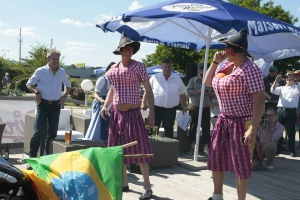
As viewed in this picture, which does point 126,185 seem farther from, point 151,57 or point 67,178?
point 151,57

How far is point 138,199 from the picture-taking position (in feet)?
15.3

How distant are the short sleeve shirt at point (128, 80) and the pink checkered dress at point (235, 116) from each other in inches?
38.4

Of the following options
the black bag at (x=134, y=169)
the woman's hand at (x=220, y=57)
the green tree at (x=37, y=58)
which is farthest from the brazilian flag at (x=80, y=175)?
the green tree at (x=37, y=58)

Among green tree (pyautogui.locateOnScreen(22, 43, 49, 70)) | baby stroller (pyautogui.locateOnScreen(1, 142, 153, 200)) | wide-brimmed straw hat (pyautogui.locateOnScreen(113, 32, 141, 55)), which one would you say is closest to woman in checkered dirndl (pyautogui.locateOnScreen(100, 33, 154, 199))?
wide-brimmed straw hat (pyautogui.locateOnScreen(113, 32, 141, 55))

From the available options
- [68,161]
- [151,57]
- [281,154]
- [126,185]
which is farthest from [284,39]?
[151,57]

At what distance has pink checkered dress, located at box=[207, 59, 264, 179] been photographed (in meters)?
3.62

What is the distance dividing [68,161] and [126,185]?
7.68 ft

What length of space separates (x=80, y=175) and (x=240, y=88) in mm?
1742

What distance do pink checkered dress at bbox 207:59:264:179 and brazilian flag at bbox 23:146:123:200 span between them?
55.1 inches

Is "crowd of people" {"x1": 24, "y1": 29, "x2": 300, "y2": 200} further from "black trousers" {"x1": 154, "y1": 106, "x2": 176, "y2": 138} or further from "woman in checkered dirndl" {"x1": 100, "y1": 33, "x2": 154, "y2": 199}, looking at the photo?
"black trousers" {"x1": 154, "y1": 106, "x2": 176, "y2": 138}

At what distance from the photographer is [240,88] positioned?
366 cm

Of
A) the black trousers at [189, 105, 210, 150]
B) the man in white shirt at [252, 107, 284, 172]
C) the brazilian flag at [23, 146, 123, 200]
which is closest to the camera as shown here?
the brazilian flag at [23, 146, 123, 200]

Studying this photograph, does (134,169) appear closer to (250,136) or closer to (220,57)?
(220,57)

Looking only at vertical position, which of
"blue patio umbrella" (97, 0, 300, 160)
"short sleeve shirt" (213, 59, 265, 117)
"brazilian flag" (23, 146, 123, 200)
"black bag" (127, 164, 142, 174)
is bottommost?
"black bag" (127, 164, 142, 174)
